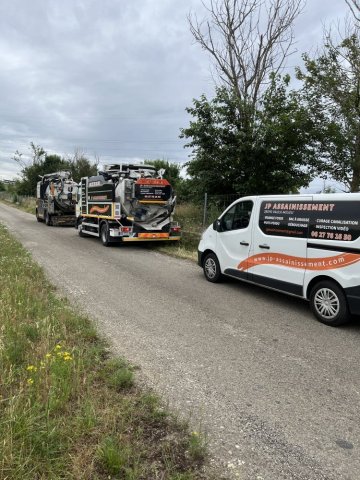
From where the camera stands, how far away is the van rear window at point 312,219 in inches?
221

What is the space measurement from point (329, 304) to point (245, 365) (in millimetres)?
2201

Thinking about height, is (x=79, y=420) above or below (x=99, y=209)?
below

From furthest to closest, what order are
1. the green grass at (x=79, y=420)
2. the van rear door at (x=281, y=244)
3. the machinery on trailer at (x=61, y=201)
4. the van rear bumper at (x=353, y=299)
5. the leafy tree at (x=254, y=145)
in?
the machinery on trailer at (x=61, y=201) < the leafy tree at (x=254, y=145) < the van rear door at (x=281, y=244) < the van rear bumper at (x=353, y=299) < the green grass at (x=79, y=420)

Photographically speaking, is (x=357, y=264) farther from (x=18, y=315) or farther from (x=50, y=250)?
(x=50, y=250)

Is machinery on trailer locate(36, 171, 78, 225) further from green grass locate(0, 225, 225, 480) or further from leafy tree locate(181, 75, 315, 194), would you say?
green grass locate(0, 225, 225, 480)

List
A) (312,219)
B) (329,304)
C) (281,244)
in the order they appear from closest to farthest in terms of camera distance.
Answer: (329,304), (312,219), (281,244)

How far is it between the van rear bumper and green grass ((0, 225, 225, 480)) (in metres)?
3.27

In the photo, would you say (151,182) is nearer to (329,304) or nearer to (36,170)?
(329,304)

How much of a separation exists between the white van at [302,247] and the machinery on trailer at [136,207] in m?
5.76

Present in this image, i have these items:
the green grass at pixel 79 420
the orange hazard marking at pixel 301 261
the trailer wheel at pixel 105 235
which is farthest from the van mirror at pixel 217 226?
the trailer wheel at pixel 105 235

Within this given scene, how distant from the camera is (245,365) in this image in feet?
14.3

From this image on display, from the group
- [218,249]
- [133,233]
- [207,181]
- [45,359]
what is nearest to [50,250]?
[133,233]

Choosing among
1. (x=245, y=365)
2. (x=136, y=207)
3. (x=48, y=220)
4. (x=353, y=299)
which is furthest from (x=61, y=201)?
(x=245, y=365)

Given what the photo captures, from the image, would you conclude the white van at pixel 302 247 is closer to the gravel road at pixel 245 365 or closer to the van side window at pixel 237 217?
the van side window at pixel 237 217
